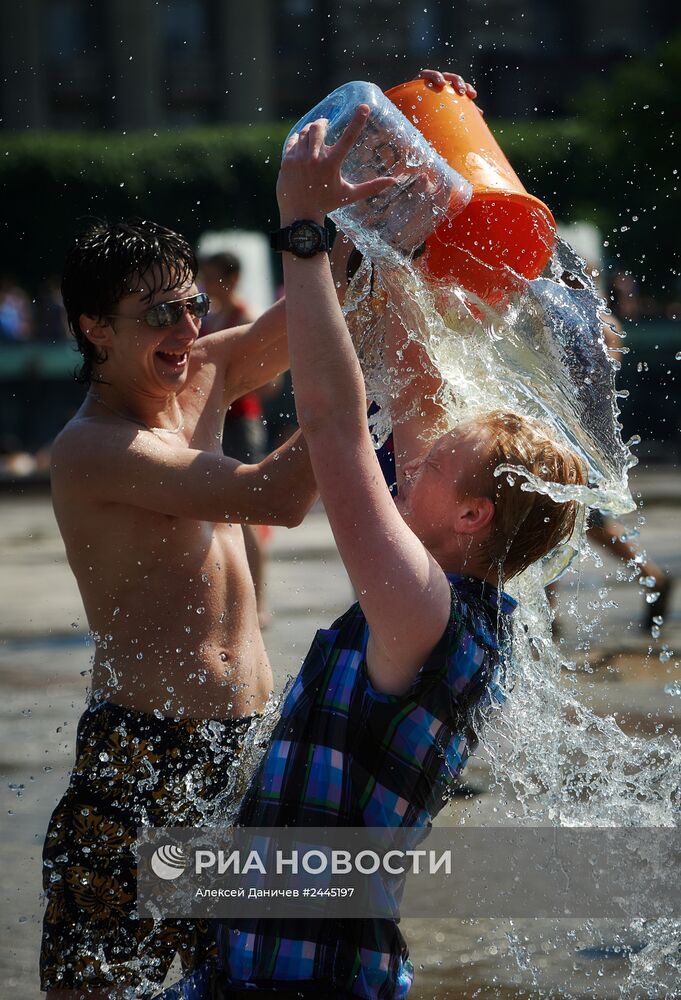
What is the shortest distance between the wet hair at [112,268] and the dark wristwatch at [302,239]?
930mm

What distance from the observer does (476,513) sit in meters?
2.22

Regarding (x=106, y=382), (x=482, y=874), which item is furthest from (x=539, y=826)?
(x=106, y=382)

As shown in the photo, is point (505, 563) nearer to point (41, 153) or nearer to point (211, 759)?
point (211, 759)

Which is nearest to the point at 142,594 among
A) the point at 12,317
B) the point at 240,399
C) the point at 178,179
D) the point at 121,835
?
the point at 121,835

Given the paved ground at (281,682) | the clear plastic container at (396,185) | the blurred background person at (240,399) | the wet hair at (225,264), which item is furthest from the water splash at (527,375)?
the wet hair at (225,264)

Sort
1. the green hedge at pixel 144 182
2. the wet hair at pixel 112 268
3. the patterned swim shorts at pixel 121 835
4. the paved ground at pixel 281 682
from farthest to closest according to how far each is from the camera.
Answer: the green hedge at pixel 144 182, the paved ground at pixel 281 682, the wet hair at pixel 112 268, the patterned swim shorts at pixel 121 835

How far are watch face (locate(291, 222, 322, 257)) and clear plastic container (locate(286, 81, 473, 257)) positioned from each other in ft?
1.56

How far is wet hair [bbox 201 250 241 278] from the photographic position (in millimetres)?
7445

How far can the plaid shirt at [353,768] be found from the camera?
2113 millimetres

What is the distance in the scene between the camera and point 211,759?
2762 mm

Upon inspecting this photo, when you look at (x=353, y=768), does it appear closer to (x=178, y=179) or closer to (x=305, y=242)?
(x=305, y=242)

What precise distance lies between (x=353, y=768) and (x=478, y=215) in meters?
1.15

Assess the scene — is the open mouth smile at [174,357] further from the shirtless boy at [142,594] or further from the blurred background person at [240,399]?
the blurred background person at [240,399]

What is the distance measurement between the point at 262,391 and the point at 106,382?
388 centimetres
